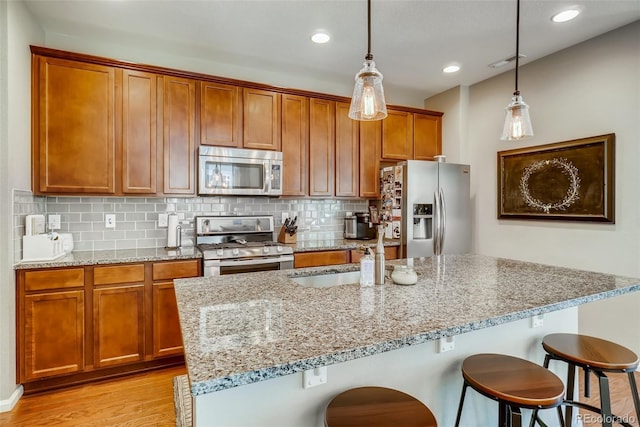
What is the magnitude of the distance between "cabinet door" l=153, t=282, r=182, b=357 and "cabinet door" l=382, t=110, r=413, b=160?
105 inches

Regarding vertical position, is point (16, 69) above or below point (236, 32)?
below

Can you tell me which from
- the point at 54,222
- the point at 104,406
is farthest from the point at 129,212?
the point at 104,406

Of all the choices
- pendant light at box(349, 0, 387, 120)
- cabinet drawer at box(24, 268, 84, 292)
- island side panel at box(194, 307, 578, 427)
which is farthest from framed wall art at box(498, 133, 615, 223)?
cabinet drawer at box(24, 268, 84, 292)

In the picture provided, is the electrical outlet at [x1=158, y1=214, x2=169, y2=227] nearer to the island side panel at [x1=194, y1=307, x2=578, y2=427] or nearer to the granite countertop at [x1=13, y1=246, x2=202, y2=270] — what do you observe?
the granite countertop at [x1=13, y1=246, x2=202, y2=270]

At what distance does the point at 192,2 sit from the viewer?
2414 mm

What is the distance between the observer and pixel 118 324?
256 centimetres

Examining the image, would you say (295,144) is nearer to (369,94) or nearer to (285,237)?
(285,237)

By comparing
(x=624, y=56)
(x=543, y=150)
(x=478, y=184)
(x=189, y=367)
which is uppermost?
(x=624, y=56)

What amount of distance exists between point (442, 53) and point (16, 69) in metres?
3.39

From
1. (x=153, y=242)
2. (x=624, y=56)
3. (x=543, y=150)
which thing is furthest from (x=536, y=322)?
(x=153, y=242)

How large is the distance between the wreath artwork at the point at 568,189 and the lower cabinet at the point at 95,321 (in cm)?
321

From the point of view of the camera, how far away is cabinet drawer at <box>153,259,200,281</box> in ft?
8.74

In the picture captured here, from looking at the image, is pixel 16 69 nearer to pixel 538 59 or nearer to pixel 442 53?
pixel 442 53

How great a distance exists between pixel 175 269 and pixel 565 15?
359cm
